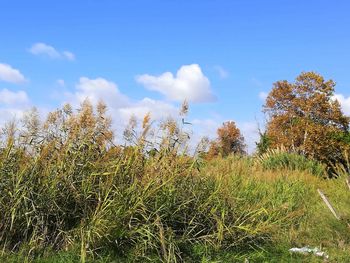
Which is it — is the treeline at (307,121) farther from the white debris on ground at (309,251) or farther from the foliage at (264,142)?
the white debris on ground at (309,251)

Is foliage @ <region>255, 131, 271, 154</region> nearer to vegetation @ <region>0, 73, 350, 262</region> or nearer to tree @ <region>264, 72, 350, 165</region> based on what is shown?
tree @ <region>264, 72, 350, 165</region>

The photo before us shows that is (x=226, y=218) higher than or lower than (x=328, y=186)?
lower

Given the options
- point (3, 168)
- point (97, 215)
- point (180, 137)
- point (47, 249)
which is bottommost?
point (47, 249)

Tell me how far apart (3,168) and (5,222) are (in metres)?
0.62

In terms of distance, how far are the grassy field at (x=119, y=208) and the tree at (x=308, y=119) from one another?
71.1ft

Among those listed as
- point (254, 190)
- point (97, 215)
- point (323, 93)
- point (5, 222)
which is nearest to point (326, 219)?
point (254, 190)

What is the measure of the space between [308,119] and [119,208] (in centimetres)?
2550

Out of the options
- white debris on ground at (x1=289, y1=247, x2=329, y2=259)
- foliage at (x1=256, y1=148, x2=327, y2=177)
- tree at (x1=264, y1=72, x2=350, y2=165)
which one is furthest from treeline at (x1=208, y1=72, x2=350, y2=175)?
white debris on ground at (x1=289, y1=247, x2=329, y2=259)

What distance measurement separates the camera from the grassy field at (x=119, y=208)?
5348 mm

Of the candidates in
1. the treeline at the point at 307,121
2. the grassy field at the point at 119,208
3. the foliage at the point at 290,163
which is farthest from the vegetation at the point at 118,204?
the treeline at the point at 307,121

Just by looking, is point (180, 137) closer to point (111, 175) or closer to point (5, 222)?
point (111, 175)

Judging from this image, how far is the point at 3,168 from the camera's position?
557cm

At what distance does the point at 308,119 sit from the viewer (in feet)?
96.4

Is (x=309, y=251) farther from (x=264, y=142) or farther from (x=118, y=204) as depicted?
(x=264, y=142)
